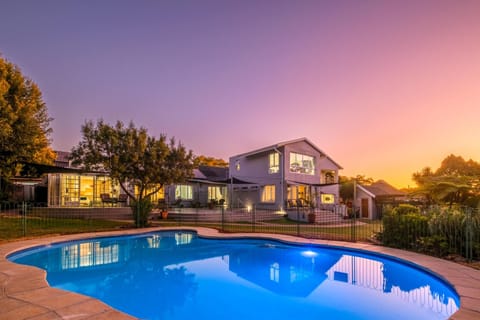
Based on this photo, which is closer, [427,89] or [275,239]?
[275,239]

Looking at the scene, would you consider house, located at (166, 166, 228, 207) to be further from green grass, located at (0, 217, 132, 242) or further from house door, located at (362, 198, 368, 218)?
house door, located at (362, 198, 368, 218)

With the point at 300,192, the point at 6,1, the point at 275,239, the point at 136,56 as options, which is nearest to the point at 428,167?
the point at 300,192

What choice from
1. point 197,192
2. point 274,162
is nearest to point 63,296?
point 274,162

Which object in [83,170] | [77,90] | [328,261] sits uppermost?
[77,90]

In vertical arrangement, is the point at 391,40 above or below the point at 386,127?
above

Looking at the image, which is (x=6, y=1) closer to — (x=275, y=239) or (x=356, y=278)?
(x=275, y=239)

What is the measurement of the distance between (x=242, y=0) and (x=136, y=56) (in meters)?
6.99

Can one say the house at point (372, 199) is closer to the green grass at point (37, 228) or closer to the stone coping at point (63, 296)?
the stone coping at point (63, 296)

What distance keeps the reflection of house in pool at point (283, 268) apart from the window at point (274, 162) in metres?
14.4

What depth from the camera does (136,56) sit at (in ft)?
57.7

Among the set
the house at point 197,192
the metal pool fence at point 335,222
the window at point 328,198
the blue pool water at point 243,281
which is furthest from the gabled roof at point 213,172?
the blue pool water at point 243,281

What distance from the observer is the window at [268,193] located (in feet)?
90.8

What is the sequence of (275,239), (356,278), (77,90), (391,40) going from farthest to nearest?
1. (77,90)
2. (391,40)
3. (275,239)
4. (356,278)

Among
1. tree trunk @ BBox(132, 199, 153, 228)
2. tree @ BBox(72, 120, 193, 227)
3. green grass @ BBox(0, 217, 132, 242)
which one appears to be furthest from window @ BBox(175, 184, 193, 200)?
tree trunk @ BBox(132, 199, 153, 228)
